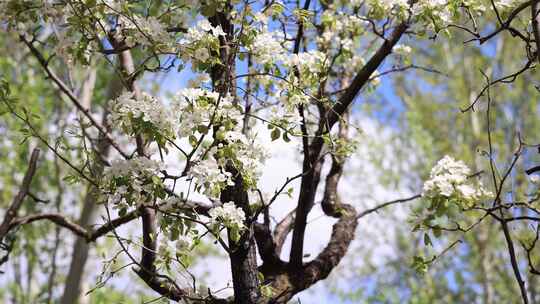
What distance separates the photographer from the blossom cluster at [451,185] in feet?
7.79

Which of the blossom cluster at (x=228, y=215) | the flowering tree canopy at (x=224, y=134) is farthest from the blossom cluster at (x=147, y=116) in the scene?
the blossom cluster at (x=228, y=215)

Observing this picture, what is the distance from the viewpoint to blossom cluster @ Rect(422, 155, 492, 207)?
2.37m

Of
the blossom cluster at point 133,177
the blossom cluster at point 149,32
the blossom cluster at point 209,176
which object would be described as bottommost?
the blossom cluster at point 209,176

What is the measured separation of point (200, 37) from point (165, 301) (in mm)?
1103

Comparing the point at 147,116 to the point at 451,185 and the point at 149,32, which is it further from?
the point at 451,185

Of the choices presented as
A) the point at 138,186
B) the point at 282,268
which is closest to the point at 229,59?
the point at 138,186

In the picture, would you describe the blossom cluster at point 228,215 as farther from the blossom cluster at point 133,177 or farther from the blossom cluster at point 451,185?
the blossom cluster at point 451,185

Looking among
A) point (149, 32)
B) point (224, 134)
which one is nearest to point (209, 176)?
point (224, 134)

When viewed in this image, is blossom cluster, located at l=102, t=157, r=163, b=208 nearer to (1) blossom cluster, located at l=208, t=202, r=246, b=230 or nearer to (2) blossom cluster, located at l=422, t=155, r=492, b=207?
(1) blossom cluster, located at l=208, t=202, r=246, b=230

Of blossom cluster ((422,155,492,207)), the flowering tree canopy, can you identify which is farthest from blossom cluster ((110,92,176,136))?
blossom cluster ((422,155,492,207))

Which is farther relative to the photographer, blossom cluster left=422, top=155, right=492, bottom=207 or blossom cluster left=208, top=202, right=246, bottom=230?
blossom cluster left=208, top=202, right=246, bottom=230

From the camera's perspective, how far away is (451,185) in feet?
7.86

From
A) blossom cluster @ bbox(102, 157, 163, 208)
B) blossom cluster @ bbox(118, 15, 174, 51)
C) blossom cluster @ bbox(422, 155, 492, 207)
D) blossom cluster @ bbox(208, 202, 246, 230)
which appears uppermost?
blossom cluster @ bbox(118, 15, 174, 51)

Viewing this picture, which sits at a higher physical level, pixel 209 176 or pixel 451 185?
pixel 209 176
